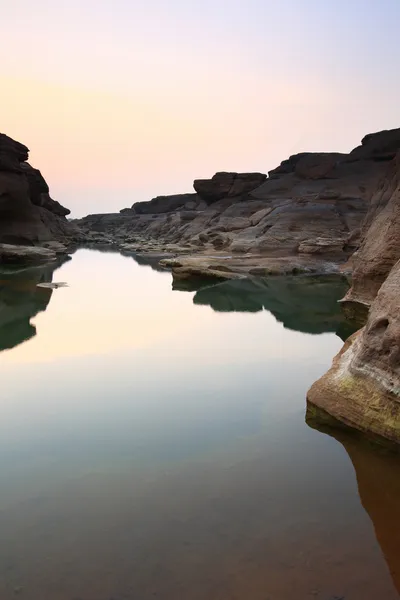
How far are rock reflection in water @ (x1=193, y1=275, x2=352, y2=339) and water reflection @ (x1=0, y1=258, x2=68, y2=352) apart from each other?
19.8 ft

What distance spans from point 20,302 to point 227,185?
41.6 m

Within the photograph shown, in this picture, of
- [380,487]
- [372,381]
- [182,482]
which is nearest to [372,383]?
[372,381]

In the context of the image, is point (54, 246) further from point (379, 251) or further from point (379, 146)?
point (379, 251)

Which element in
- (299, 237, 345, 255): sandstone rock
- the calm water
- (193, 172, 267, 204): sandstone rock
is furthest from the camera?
(193, 172, 267, 204): sandstone rock

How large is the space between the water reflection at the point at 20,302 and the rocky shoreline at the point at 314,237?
17.3 ft

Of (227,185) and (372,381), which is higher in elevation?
(227,185)

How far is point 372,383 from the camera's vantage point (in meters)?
5.56

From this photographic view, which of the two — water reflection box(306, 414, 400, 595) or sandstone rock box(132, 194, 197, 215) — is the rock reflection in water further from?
sandstone rock box(132, 194, 197, 215)

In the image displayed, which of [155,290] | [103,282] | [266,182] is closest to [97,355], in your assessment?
[155,290]

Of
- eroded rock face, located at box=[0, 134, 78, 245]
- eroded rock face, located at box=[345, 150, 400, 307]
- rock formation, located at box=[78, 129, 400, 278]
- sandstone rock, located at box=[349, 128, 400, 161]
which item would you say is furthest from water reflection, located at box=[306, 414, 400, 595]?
sandstone rock, located at box=[349, 128, 400, 161]

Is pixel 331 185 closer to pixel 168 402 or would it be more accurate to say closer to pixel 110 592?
pixel 168 402

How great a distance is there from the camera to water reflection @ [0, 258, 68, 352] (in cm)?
1185

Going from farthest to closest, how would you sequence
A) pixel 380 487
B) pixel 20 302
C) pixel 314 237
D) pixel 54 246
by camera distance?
1. pixel 54 246
2. pixel 314 237
3. pixel 20 302
4. pixel 380 487

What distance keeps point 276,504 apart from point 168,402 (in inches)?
121
